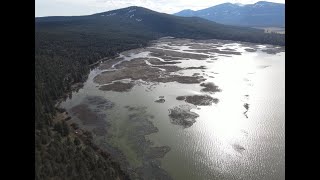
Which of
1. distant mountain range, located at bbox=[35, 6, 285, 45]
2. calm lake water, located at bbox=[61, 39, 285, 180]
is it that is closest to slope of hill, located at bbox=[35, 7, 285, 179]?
calm lake water, located at bbox=[61, 39, 285, 180]

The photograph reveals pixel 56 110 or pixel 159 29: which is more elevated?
pixel 159 29

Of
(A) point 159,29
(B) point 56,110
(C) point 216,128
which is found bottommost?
(C) point 216,128

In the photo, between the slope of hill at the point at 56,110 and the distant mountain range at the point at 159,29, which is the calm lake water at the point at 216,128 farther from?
the distant mountain range at the point at 159,29

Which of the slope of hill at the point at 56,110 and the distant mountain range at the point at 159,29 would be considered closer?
the slope of hill at the point at 56,110

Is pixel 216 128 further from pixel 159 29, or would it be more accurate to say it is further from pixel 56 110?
pixel 159 29

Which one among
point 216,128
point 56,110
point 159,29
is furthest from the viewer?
point 159,29

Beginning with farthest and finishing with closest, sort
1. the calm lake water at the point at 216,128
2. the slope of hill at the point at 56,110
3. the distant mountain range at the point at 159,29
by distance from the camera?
the distant mountain range at the point at 159,29
the calm lake water at the point at 216,128
the slope of hill at the point at 56,110

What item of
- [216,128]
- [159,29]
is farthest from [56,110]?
[159,29]

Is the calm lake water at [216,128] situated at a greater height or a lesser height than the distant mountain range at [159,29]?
lesser

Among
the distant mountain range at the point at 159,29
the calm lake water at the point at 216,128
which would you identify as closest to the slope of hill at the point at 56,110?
the calm lake water at the point at 216,128

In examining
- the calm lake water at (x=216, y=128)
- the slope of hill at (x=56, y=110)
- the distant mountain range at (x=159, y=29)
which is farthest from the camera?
the distant mountain range at (x=159, y=29)
